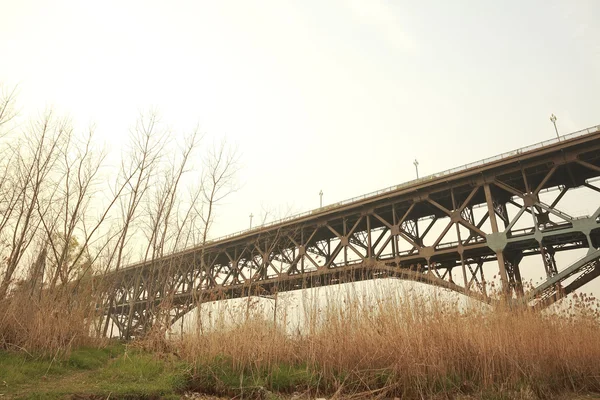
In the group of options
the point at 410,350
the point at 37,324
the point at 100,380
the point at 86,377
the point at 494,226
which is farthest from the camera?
the point at 494,226

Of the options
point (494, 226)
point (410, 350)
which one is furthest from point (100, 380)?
point (494, 226)

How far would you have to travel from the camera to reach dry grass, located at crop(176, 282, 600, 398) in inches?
241

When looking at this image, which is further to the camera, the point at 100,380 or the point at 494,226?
the point at 494,226

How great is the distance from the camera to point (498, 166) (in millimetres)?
20609

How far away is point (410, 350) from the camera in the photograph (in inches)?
Answer: 243

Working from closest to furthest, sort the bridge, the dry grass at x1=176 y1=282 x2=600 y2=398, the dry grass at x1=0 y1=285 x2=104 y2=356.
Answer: the dry grass at x1=176 y1=282 x2=600 y2=398 < the dry grass at x1=0 y1=285 x2=104 y2=356 < the bridge

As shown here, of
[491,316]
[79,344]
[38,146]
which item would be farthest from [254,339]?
[38,146]

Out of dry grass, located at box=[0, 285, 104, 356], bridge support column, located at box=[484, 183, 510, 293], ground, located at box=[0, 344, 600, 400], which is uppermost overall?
bridge support column, located at box=[484, 183, 510, 293]

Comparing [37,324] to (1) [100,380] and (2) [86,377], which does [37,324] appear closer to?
(2) [86,377]

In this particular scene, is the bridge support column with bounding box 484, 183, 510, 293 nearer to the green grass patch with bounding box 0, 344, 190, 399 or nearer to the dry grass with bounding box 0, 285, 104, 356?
the green grass patch with bounding box 0, 344, 190, 399

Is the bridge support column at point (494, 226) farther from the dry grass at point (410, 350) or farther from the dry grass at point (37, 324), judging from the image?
the dry grass at point (37, 324)

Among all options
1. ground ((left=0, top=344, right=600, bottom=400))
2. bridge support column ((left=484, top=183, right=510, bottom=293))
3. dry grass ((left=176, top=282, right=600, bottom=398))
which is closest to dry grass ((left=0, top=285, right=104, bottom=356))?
ground ((left=0, top=344, right=600, bottom=400))

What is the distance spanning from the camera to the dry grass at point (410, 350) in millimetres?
6133

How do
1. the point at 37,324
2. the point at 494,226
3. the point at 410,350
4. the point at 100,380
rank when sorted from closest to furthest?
the point at 410,350 → the point at 100,380 → the point at 37,324 → the point at 494,226
